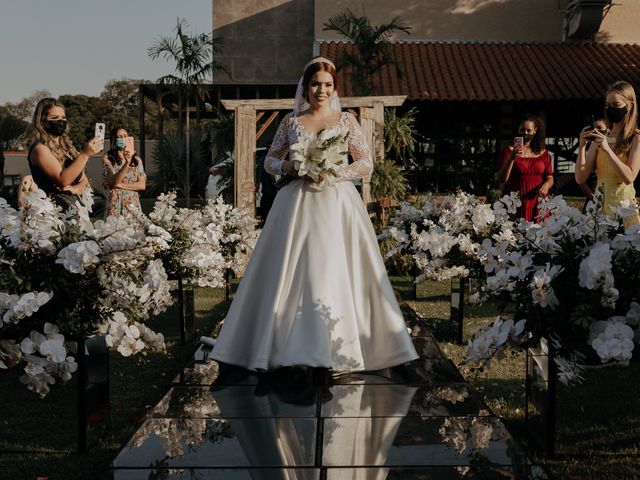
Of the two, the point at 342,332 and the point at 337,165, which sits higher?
the point at 337,165

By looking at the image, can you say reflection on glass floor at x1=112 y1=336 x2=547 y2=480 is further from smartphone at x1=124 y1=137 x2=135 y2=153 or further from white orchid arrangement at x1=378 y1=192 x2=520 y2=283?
smartphone at x1=124 y1=137 x2=135 y2=153

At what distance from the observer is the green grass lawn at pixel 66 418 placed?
419 centimetres

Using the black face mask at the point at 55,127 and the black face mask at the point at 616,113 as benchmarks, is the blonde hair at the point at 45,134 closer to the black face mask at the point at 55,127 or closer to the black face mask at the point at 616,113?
the black face mask at the point at 55,127

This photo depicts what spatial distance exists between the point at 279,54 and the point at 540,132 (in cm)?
1849

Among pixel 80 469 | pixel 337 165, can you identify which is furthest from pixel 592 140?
pixel 80 469

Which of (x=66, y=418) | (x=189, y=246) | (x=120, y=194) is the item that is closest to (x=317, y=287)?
(x=66, y=418)

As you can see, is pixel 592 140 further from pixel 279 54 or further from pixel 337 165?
pixel 279 54

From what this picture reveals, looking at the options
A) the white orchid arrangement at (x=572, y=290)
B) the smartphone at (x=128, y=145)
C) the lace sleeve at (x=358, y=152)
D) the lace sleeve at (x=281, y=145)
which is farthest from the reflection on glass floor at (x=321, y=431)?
the smartphone at (x=128, y=145)

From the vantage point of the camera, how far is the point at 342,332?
530 centimetres

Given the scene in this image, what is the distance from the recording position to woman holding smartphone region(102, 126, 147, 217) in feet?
30.1

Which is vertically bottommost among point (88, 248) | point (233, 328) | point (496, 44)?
point (233, 328)

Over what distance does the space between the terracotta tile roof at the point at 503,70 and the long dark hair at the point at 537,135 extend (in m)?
10.8

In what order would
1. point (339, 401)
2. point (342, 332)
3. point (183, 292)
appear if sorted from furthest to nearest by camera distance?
point (183, 292)
point (342, 332)
point (339, 401)

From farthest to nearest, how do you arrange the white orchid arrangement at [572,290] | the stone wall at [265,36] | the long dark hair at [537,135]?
the stone wall at [265,36] < the long dark hair at [537,135] < the white orchid arrangement at [572,290]
